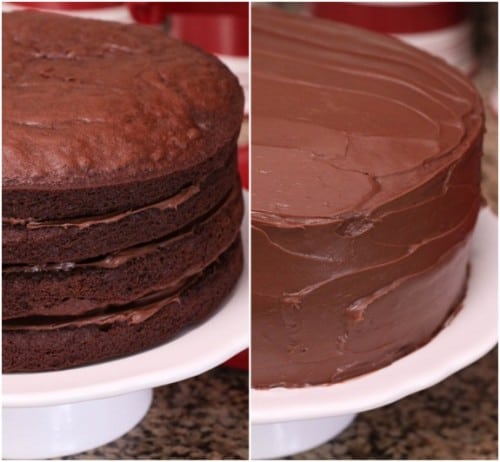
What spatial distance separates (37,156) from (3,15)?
1.26ft

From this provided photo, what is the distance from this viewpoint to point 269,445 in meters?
1.26

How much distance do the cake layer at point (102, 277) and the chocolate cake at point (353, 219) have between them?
13cm

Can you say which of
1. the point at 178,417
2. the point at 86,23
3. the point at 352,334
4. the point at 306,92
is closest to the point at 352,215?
the point at 352,334

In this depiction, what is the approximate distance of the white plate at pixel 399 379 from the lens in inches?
43.9

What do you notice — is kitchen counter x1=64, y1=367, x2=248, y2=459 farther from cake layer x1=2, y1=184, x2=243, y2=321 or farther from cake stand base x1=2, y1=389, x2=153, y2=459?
cake layer x1=2, y1=184, x2=243, y2=321

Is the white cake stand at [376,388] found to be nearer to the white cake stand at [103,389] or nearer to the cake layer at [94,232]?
the white cake stand at [103,389]

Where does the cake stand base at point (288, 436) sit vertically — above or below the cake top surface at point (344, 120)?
below

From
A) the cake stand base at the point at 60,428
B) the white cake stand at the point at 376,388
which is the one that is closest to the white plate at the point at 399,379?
the white cake stand at the point at 376,388

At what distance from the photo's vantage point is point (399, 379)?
115 cm

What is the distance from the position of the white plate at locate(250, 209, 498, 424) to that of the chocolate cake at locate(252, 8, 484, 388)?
0.5 inches

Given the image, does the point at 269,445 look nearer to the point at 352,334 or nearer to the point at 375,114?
the point at 352,334

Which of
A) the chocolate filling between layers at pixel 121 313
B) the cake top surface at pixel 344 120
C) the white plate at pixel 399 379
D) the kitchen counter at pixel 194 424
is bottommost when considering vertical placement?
the kitchen counter at pixel 194 424

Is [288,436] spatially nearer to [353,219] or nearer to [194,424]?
[194,424]

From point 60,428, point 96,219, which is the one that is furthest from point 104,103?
point 60,428
